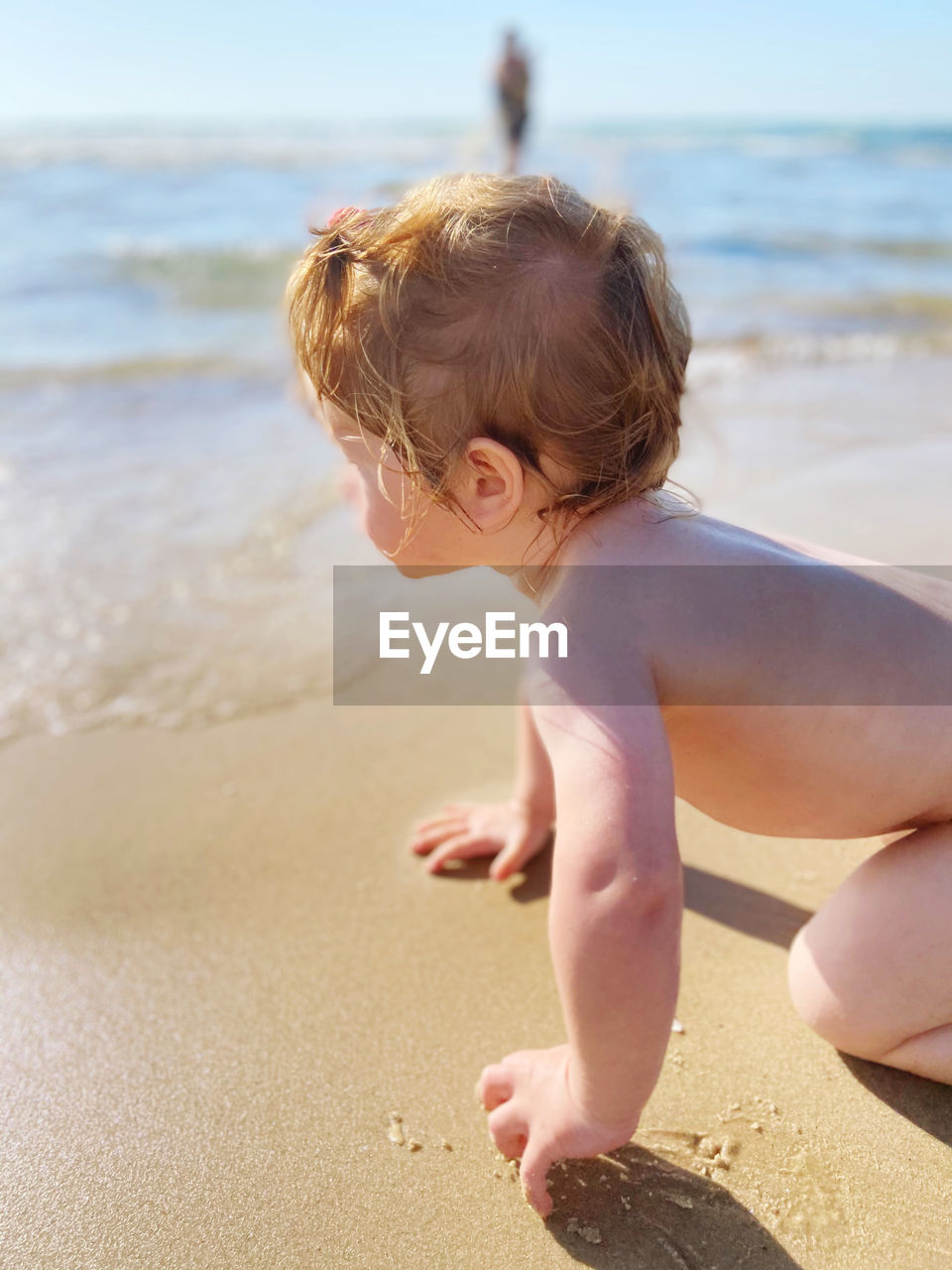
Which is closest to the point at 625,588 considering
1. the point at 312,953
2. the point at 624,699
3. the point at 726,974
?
the point at 624,699

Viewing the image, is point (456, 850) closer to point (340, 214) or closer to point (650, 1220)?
point (650, 1220)

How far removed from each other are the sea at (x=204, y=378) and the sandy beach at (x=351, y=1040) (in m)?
0.35

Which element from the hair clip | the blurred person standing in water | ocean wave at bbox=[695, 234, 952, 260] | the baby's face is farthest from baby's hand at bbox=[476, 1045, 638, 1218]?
the blurred person standing in water

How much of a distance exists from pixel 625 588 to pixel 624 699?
0.15m

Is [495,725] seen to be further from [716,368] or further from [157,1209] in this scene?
[716,368]

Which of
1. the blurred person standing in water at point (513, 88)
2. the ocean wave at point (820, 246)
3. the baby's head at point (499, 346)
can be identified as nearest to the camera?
the baby's head at point (499, 346)

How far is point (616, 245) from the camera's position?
129 cm

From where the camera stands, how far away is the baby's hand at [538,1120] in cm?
126

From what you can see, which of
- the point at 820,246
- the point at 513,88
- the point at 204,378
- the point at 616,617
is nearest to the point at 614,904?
the point at 616,617

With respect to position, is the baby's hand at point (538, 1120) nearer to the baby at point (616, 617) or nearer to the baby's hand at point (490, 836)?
the baby at point (616, 617)

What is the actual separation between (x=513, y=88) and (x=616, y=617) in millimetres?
10267

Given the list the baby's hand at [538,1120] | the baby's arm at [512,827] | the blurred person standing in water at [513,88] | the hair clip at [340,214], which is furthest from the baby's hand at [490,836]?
the blurred person standing in water at [513,88]

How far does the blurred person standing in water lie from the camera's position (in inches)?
400

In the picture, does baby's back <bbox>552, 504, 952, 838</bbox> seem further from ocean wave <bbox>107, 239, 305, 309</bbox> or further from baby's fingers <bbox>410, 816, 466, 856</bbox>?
ocean wave <bbox>107, 239, 305, 309</bbox>
